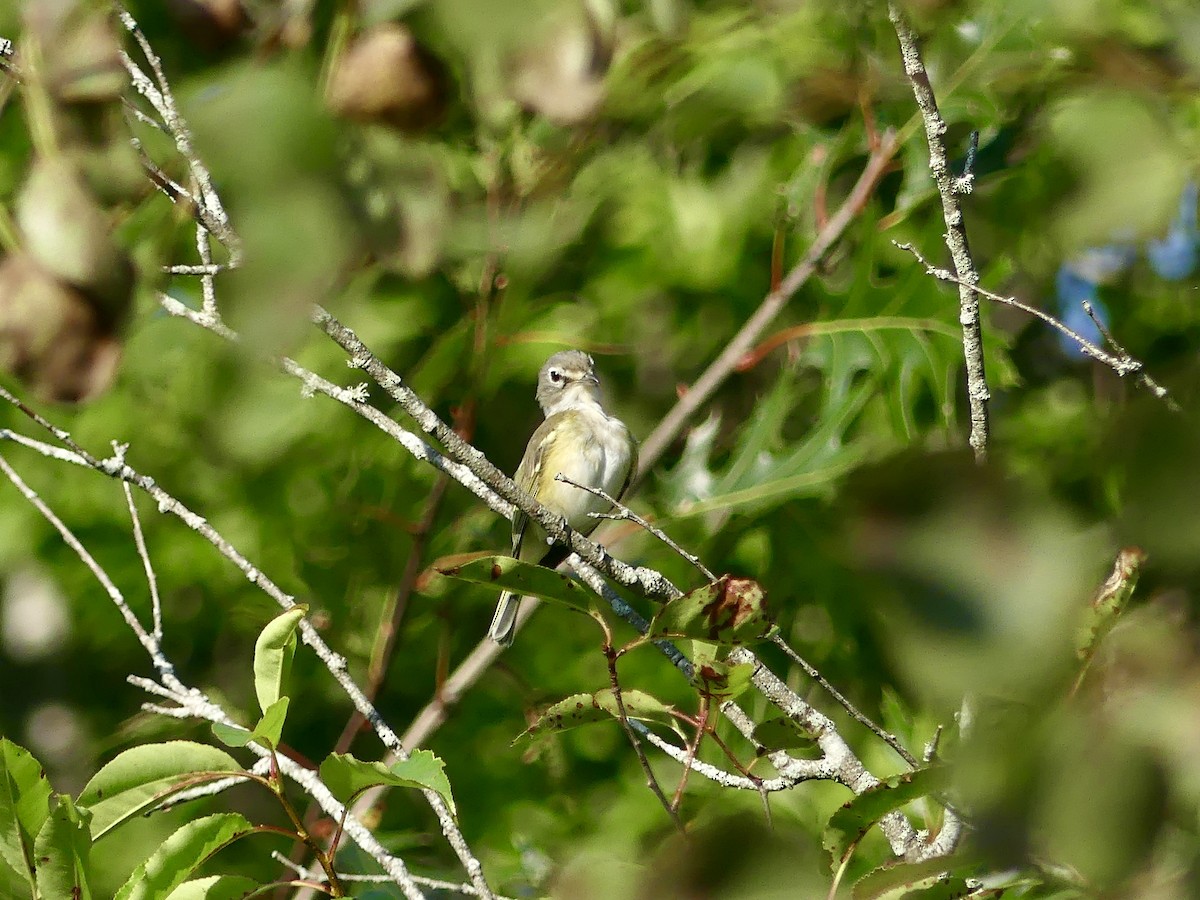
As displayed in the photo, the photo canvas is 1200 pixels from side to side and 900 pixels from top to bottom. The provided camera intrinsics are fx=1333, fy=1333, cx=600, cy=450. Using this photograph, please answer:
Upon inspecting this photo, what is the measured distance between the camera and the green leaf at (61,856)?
60.8 inches

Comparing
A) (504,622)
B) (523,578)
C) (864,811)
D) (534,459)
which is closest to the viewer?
(864,811)

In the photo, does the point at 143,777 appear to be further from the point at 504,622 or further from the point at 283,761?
the point at 504,622

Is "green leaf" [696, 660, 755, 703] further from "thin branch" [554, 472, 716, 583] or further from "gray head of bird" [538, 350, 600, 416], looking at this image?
"gray head of bird" [538, 350, 600, 416]

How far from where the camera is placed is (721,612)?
4.81ft

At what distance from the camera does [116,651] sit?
4.53 meters

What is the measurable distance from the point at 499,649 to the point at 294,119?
11.6ft

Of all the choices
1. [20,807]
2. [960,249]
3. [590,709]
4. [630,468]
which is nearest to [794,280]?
[630,468]

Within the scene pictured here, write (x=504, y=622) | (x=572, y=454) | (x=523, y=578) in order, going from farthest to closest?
1. (x=572, y=454)
2. (x=504, y=622)
3. (x=523, y=578)

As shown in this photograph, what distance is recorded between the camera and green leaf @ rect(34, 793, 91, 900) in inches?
60.8

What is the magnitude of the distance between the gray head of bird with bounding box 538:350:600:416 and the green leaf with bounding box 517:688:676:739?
3455 mm

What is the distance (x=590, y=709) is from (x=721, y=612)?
463mm

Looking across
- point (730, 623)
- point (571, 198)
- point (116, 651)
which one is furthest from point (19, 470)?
point (730, 623)

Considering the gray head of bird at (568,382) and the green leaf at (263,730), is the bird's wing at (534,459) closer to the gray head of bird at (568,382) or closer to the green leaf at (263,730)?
the gray head of bird at (568,382)

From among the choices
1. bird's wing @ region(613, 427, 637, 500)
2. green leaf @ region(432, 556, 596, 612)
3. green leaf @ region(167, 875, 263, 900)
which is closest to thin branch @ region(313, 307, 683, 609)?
green leaf @ region(432, 556, 596, 612)
